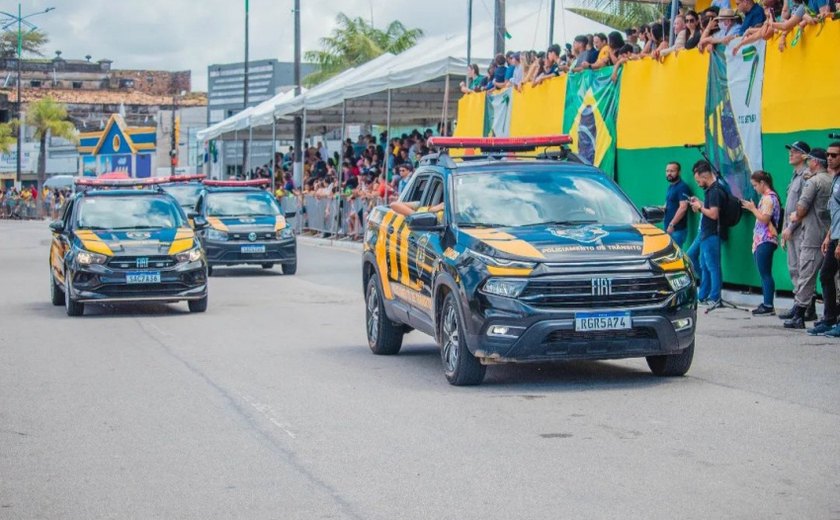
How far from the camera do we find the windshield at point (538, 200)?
1145 cm

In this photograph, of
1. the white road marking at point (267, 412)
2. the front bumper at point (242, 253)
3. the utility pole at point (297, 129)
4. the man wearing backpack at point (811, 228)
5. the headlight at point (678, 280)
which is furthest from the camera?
the utility pole at point (297, 129)

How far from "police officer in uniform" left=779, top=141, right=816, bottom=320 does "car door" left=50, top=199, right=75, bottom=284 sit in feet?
30.2

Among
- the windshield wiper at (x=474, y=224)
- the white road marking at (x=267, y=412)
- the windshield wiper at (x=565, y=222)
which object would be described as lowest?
the white road marking at (x=267, y=412)

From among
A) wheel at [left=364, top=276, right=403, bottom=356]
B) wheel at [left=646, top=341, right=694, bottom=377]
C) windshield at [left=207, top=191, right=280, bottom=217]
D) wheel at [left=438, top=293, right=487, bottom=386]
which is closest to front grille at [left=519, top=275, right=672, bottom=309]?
wheel at [left=438, top=293, right=487, bottom=386]

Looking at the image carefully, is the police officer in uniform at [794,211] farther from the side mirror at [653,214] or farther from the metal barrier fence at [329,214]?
the metal barrier fence at [329,214]

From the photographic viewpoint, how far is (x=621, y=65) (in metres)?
21.6

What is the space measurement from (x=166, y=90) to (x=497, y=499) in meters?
125

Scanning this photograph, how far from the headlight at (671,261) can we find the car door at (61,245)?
394 inches

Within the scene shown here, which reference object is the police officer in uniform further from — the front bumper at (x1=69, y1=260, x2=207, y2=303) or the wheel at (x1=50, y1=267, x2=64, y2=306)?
the wheel at (x1=50, y1=267, x2=64, y2=306)

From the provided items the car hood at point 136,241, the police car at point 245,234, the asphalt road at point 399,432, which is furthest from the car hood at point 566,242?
the police car at point 245,234

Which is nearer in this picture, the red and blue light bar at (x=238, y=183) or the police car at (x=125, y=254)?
the police car at (x=125, y=254)

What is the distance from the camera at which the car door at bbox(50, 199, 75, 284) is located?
1869 centimetres

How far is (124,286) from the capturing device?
17.7 meters

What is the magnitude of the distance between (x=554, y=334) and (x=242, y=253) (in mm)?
16796
